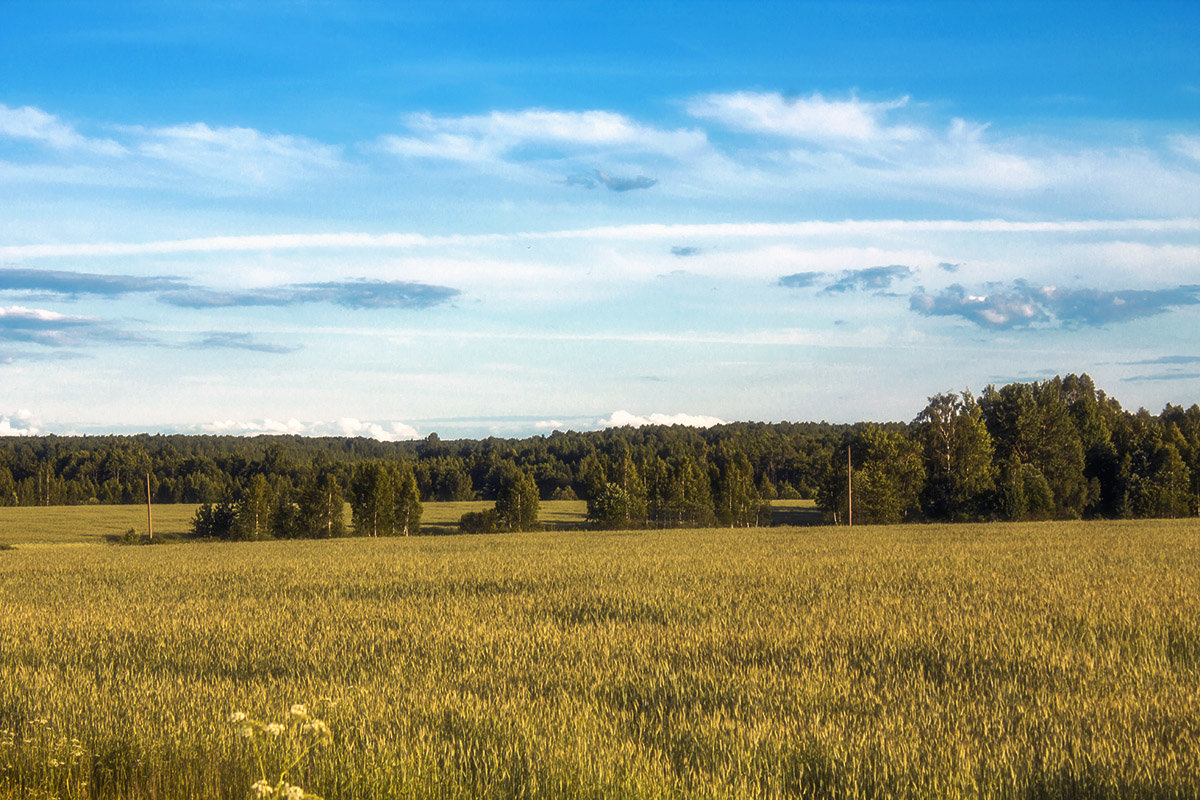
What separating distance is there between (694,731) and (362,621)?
10.2 metres

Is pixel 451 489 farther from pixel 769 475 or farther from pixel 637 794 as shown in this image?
pixel 637 794

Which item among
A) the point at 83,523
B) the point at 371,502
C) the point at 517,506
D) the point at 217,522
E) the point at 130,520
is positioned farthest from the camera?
the point at 130,520

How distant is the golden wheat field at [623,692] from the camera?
690 centimetres

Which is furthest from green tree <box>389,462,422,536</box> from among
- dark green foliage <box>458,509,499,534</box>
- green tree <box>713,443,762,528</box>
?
green tree <box>713,443,762,528</box>

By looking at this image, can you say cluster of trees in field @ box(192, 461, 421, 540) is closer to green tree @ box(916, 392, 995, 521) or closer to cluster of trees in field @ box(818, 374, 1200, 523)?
cluster of trees in field @ box(818, 374, 1200, 523)

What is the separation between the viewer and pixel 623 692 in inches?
392

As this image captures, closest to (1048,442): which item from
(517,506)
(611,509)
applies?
(611,509)

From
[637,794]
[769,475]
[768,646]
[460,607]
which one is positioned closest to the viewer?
[637,794]

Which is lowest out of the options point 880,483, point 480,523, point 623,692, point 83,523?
point 83,523

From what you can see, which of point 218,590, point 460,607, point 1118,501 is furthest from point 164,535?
point 1118,501

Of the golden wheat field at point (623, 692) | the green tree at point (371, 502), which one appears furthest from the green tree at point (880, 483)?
the golden wheat field at point (623, 692)

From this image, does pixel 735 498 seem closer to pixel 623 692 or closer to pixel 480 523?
pixel 480 523

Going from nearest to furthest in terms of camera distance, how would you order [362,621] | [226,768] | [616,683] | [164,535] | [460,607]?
[226,768]
[616,683]
[362,621]
[460,607]
[164,535]

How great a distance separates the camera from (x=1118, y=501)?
3312 inches
